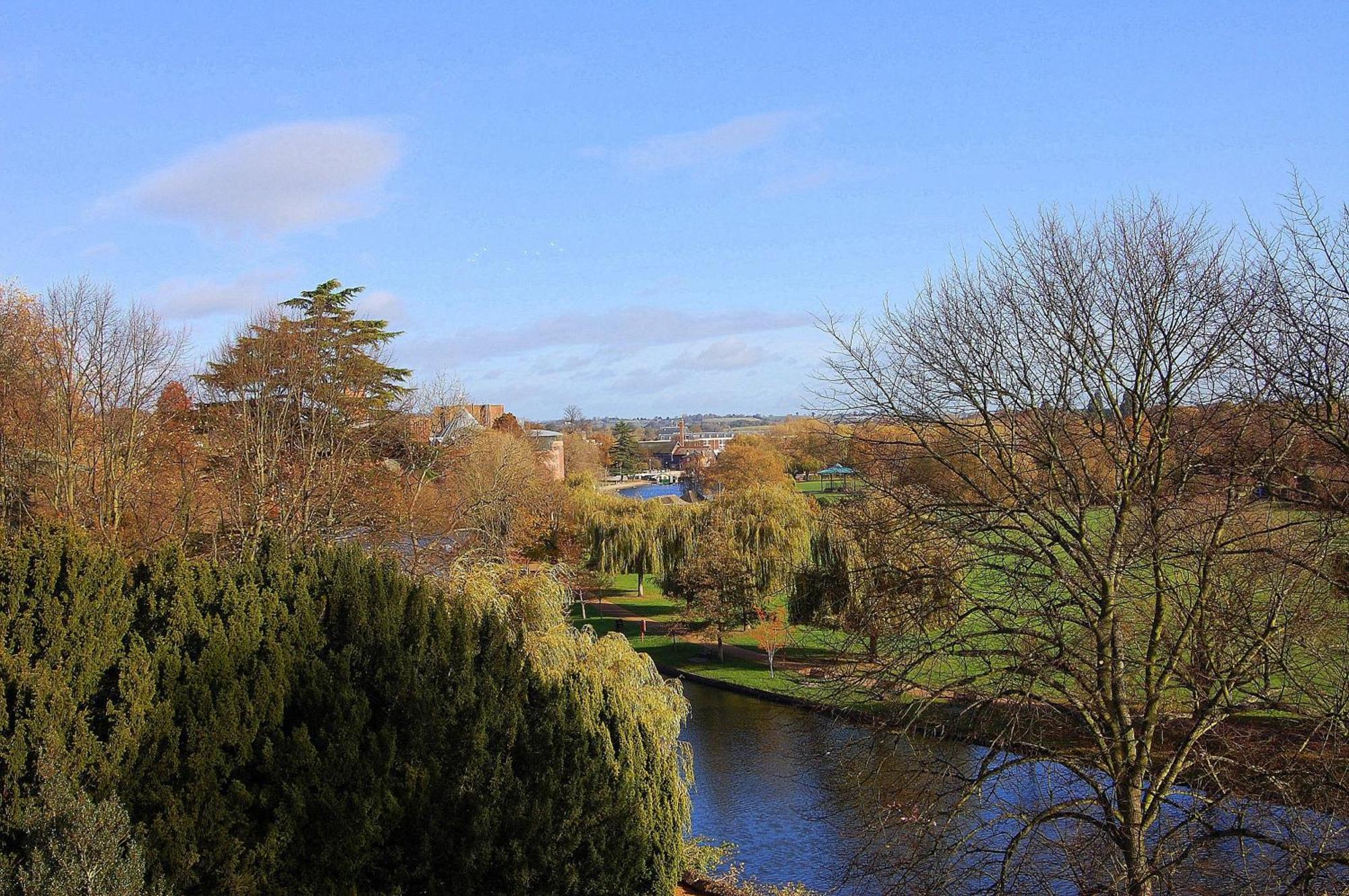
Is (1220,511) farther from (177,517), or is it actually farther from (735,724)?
(177,517)

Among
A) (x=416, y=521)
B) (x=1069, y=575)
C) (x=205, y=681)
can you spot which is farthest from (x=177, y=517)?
(x=1069, y=575)

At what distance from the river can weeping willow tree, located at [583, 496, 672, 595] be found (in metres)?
11.9

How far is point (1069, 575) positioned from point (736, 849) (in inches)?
385

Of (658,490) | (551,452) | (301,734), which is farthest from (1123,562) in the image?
(658,490)

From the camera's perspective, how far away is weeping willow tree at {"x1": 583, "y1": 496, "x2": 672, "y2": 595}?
41906mm

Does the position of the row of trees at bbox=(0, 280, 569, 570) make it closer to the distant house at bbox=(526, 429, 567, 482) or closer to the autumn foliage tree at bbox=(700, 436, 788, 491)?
the distant house at bbox=(526, 429, 567, 482)

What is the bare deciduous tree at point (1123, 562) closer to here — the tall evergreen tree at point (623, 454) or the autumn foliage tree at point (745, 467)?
the autumn foliage tree at point (745, 467)

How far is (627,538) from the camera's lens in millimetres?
42000

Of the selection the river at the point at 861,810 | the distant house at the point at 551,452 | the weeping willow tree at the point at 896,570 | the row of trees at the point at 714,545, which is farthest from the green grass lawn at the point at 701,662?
the distant house at the point at 551,452

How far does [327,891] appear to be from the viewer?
378 inches

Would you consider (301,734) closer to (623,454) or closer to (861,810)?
(861,810)

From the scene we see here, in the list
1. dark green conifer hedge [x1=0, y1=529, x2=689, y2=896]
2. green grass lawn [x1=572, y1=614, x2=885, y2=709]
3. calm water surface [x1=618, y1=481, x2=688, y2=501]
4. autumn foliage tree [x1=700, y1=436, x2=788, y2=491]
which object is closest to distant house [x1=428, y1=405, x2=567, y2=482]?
green grass lawn [x1=572, y1=614, x2=885, y2=709]

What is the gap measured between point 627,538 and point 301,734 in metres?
32.5

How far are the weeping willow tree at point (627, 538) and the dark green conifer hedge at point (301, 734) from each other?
28.8 m
